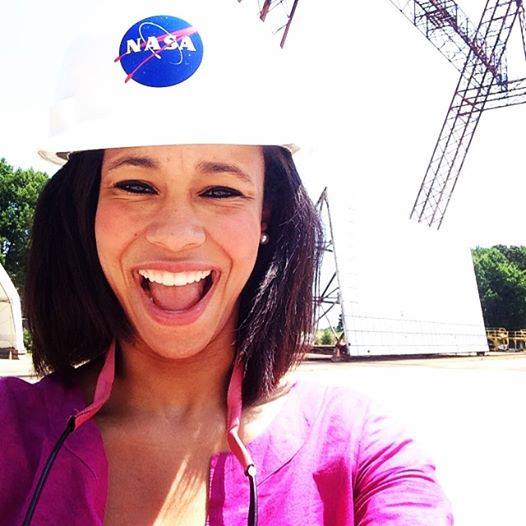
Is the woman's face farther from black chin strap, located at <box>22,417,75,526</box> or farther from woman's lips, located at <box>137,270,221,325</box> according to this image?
black chin strap, located at <box>22,417,75,526</box>

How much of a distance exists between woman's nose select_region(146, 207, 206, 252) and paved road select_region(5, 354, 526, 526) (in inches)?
20.3

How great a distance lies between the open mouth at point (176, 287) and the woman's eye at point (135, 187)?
148 mm

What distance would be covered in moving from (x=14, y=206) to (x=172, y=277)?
3268 centimetres

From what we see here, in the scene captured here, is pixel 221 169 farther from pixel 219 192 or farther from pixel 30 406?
pixel 30 406

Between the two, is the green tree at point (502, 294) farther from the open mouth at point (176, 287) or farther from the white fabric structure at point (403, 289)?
the open mouth at point (176, 287)

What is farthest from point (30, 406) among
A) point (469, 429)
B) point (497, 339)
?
point (497, 339)

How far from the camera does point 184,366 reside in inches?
53.8

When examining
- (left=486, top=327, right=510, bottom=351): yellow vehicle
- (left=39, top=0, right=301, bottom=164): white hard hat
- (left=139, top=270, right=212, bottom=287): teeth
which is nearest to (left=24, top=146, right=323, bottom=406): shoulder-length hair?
(left=39, top=0, right=301, bottom=164): white hard hat

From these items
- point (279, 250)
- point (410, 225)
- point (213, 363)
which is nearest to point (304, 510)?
point (213, 363)

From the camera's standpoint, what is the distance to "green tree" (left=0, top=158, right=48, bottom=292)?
30.0 metres

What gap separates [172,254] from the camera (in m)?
1.19

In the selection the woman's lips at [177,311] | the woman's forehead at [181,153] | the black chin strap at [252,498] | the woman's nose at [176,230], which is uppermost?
the woman's forehead at [181,153]

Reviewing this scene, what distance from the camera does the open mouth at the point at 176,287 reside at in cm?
121

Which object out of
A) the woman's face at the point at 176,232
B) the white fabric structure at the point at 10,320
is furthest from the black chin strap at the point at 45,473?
the white fabric structure at the point at 10,320
